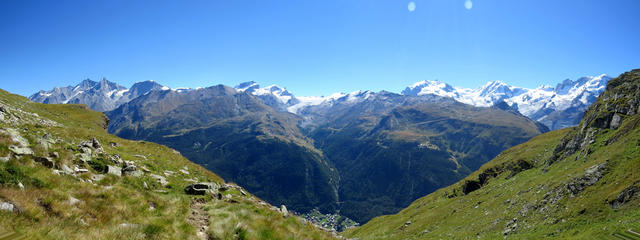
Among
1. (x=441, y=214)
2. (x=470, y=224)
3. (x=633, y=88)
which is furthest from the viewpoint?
(x=441, y=214)

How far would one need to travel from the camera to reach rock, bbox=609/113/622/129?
4791cm

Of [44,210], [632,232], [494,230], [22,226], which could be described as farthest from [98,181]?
[494,230]

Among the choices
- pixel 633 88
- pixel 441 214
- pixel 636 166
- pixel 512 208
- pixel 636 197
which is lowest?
pixel 441 214

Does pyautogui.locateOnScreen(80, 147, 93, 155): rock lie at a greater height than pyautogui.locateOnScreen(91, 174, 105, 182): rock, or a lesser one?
greater

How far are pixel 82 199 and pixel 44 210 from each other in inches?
90.1

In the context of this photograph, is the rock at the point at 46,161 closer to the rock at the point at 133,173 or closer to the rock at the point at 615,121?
the rock at the point at 133,173

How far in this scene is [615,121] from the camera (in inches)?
1922

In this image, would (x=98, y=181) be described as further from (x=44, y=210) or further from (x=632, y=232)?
(x=632, y=232)

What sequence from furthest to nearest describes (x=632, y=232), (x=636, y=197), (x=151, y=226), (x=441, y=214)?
(x=441, y=214) → (x=636, y=197) → (x=632, y=232) → (x=151, y=226)

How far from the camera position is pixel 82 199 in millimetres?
11953

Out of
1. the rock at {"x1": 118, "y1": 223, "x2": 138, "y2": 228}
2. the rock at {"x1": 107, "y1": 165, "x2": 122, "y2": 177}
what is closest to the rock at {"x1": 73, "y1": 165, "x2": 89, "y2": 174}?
the rock at {"x1": 107, "y1": 165, "x2": 122, "y2": 177}

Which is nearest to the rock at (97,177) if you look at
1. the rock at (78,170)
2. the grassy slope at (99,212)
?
the grassy slope at (99,212)

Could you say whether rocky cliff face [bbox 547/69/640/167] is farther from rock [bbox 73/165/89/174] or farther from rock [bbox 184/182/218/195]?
rock [bbox 73/165/89/174]

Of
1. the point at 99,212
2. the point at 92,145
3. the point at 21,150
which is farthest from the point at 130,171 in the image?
the point at 99,212
